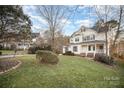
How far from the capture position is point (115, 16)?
12.7 ft

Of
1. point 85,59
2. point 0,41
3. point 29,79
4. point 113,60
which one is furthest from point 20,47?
point 113,60

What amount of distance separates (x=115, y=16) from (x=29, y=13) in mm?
1532

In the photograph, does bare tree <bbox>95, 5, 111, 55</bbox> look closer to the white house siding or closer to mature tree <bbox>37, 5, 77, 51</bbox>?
the white house siding

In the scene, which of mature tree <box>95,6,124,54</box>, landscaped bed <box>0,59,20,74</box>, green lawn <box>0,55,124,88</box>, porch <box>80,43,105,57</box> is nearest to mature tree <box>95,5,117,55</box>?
mature tree <box>95,6,124,54</box>

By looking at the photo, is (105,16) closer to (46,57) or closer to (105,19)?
(105,19)

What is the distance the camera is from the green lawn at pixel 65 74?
3639 millimetres

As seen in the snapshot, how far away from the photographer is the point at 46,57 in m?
3.81

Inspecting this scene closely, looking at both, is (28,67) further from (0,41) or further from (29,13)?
(29,13)

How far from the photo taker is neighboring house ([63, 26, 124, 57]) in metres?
3.85

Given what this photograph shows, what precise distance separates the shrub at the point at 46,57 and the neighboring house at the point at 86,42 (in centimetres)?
23

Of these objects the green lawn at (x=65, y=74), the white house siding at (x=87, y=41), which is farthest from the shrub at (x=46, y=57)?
the white house siding at (x=87, y=41)

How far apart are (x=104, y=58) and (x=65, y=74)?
29.5 inches

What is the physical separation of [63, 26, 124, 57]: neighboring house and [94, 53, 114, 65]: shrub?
2.8 inches

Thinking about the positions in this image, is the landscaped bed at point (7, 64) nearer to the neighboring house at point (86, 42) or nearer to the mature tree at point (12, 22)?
the mature tree at point (12, 22)
